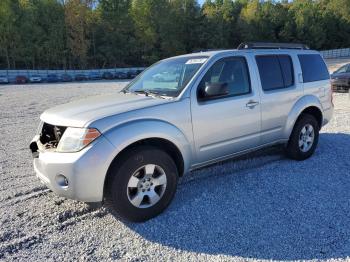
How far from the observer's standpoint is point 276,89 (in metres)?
Answer: 5.40

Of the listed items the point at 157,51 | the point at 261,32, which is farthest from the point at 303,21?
the point at 157,51

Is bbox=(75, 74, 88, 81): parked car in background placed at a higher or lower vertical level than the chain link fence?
lower

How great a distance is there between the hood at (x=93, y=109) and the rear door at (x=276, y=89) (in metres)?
1.72

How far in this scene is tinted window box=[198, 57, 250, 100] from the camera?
4.67 m

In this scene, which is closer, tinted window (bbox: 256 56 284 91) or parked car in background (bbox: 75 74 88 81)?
tinted window (bbox: 256 56 284 91)

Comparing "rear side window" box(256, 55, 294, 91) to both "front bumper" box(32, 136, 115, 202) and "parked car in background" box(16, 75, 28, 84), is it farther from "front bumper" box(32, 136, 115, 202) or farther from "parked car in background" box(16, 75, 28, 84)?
"parked car in background" box(16, 75, 28, 84)

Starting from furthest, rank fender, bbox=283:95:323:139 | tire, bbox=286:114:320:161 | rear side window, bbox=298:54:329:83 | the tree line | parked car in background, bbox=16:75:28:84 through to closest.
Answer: the tree line < parked car in background, bbox=16:75:28:84 < rear side window, bbox=298:54:329:83 < tire, bbox=286:114:320:161 < fender, bbox=283:95:323:139

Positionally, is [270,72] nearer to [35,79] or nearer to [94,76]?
[35,79]

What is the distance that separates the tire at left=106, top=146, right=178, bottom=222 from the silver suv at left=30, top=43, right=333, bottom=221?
0.01 meters

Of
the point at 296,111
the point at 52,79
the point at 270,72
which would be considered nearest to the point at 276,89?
the point at 270,72

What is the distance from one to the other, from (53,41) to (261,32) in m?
45.1

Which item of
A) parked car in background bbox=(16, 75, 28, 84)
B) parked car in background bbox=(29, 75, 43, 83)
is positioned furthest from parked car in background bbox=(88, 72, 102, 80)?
parked car in background bbox=(16, 75, 28, 84)

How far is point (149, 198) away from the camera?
4.06m

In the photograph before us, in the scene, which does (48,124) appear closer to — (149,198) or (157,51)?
(149,198)
